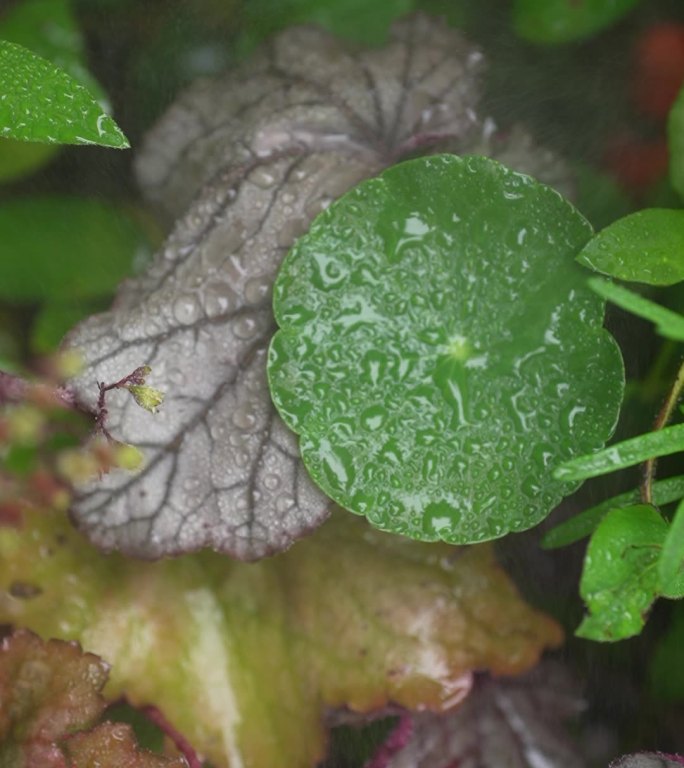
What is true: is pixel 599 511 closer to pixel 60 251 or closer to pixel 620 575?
pixel 620 575

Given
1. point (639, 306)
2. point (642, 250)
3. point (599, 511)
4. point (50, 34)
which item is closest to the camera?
point (639, 306)

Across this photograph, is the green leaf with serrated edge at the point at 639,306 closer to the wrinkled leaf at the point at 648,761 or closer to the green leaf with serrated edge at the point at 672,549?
the green leaf with serrated edge at the point at 672,549

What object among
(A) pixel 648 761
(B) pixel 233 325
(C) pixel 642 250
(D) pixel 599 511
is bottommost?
(A) pixel 648 761

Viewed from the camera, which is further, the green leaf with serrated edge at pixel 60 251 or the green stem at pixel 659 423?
the green leaf with serrated edge at pixel 60 251

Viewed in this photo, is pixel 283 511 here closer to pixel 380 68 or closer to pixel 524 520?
pixel 524 520

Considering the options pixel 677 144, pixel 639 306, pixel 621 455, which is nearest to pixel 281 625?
pixel 621 455

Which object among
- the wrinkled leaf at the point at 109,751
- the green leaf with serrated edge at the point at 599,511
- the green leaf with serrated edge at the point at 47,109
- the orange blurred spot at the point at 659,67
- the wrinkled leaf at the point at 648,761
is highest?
the orange blurred spot at the point at 659,67

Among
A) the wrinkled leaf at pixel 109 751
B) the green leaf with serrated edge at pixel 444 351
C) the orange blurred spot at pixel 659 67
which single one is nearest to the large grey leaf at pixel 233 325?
the green leaf with serrated edge at pixel 444 351
